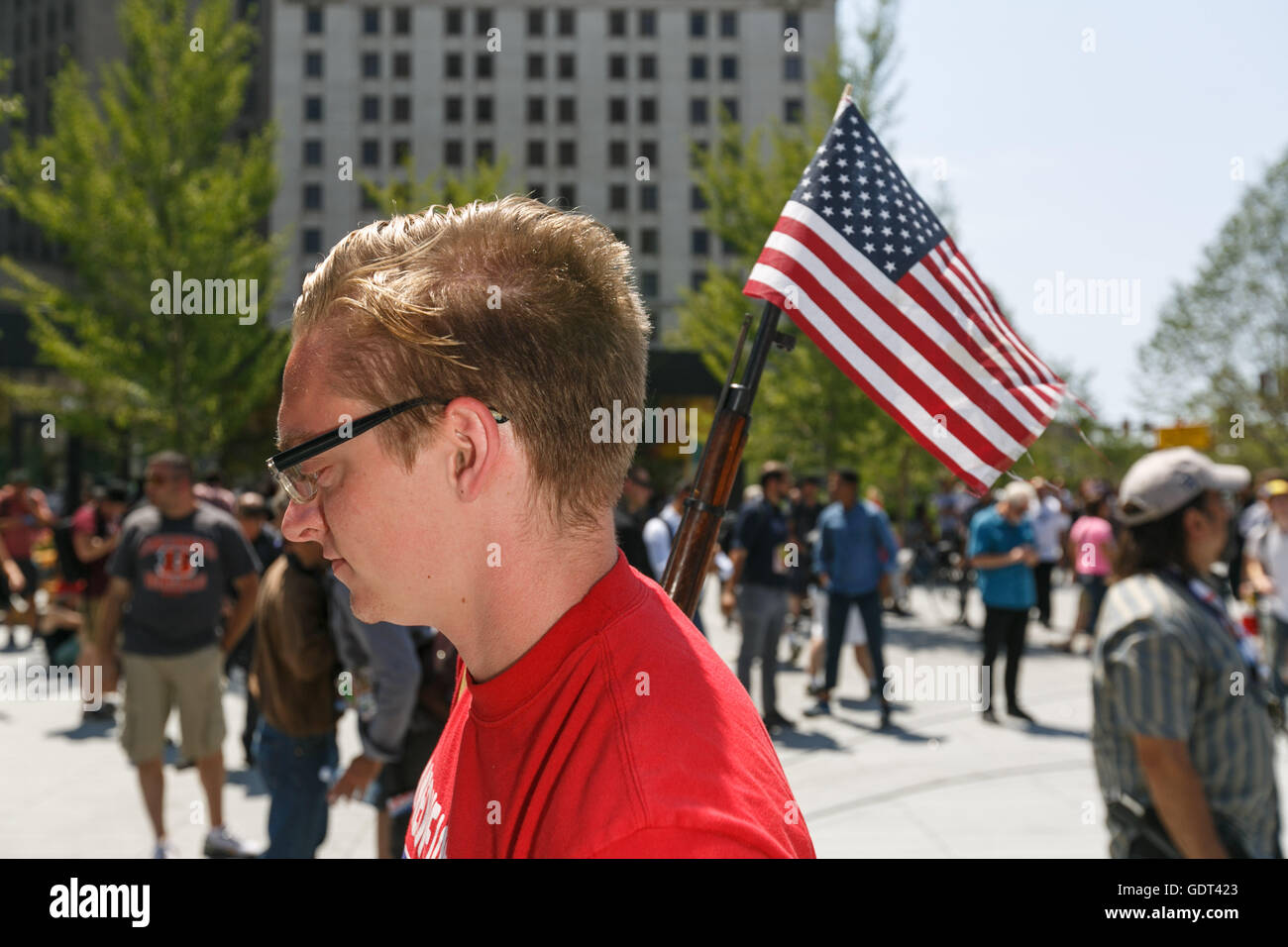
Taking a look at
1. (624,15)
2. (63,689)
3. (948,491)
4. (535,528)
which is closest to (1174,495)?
(535,528)

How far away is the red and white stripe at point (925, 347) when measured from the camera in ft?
6.87

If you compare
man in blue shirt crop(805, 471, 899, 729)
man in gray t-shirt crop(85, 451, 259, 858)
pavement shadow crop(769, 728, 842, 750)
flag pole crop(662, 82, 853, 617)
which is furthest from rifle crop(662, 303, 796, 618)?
man in blue shirt crop(805, 471, 899, 729)

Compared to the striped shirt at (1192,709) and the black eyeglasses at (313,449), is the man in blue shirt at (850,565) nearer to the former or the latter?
the striped shirt at (1192,709)

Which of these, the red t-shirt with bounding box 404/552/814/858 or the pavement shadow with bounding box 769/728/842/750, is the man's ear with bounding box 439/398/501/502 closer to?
the red t-shirt with bounding box 404/552/814/858

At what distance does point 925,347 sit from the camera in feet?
7.10

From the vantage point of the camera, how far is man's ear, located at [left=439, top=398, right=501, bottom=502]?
121 centimetres

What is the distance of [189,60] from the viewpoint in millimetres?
20859

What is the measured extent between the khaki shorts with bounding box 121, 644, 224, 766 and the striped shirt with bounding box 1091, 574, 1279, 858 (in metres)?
5.09

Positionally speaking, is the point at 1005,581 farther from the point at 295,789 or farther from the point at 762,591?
the point at 295,789

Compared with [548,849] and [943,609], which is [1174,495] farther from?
[943,609]

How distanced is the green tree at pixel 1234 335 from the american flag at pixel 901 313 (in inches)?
1350

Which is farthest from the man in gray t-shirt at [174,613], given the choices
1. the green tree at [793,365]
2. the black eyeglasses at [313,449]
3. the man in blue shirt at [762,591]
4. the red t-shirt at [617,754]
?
the green tree at [793,365]
